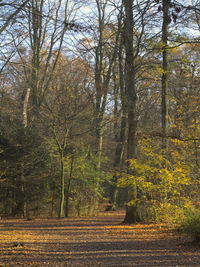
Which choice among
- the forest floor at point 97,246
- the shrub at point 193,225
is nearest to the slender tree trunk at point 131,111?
the forest floor at point 97,246

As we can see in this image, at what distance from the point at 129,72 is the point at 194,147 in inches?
151

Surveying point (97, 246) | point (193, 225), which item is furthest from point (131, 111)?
point (97, 246)

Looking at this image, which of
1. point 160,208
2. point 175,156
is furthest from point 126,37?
point 160,208

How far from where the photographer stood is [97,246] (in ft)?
23.4

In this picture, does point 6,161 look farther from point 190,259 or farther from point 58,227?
point 190,259

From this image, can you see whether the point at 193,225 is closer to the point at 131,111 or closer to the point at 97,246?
the point at 97,246

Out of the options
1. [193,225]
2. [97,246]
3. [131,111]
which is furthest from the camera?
[131,111]

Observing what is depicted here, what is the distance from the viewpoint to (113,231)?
9.20 metres

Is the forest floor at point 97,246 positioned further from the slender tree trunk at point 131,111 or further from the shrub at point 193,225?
the slender tree trunk at point 131,111

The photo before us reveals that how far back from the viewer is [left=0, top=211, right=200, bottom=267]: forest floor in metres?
5.71

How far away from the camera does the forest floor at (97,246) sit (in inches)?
225

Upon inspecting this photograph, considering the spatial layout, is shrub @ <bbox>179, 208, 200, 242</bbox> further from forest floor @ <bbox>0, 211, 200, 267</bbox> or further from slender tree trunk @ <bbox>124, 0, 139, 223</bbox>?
slender tree trunk @ <bbox>124, 0, 139, 223</bbox>

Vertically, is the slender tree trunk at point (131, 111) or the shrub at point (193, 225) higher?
the slender tree trunk at point (131, 111)

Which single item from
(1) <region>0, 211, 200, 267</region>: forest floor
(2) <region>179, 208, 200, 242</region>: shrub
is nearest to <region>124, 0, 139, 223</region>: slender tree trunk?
(1) <region>0, 211, 200, 267</region>: forest floor
